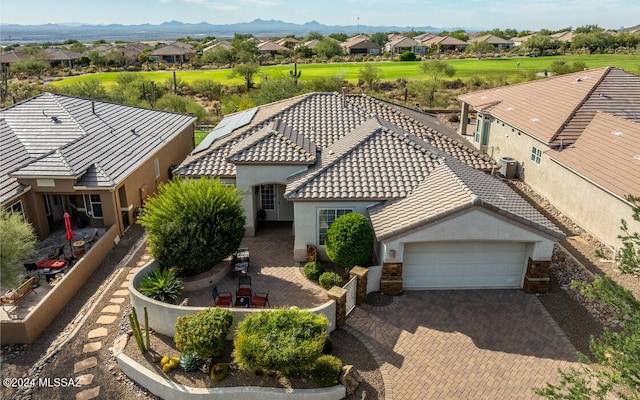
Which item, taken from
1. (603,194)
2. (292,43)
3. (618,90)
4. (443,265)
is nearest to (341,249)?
(443,265)

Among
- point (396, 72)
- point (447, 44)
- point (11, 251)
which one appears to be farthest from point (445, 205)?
point (447, 44)

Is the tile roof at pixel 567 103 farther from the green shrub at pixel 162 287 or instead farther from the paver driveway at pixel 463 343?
the green shrub at pixel 162 287

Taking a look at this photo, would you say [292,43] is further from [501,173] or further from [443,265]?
[443,265]

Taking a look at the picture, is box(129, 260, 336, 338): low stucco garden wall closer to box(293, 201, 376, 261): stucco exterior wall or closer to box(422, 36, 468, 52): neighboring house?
box(293, 201, 376, 261): stucco exterior wall

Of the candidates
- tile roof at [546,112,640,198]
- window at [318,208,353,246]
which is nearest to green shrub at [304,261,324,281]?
window at [318,208,353,246]

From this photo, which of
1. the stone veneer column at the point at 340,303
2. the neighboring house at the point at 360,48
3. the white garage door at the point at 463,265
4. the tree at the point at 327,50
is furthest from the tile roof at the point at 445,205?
the neighboring house at the point at 360,48

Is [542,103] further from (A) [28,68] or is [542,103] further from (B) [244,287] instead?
(A) [28,68]

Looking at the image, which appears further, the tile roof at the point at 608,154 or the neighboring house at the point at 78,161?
the neighboring house at the point at 78,161

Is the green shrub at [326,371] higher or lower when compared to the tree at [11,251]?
lower

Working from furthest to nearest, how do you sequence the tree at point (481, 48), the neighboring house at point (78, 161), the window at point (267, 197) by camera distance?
the tree at point (481, 48), the window at point (267, 197), the neighboring house at point (78, 161)
